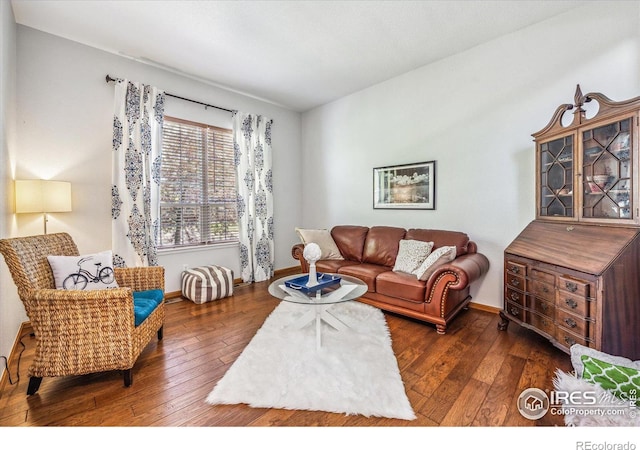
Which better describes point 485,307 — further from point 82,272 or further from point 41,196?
point 41,196

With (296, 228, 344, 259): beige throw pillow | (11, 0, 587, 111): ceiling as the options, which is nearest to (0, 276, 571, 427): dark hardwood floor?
(296, 228, 344, 259): beige throw pillow

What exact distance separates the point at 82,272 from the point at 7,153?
1.30 m

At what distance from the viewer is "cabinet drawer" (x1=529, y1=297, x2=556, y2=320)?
2.14m

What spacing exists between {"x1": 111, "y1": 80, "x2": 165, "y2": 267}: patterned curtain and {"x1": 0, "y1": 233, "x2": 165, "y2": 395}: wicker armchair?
143 cm

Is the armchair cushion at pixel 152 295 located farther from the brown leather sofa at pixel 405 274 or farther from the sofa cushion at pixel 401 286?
the sofa cushion at pixel 401 286

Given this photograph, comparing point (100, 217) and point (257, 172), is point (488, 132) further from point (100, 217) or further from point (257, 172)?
point (100, 217)

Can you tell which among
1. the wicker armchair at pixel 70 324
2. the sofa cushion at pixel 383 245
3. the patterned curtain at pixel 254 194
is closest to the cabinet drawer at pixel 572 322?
the sofa cushion at pixel 383 245

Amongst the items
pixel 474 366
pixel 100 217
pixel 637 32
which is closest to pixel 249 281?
pixel 100 217

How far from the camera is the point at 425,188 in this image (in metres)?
3.68

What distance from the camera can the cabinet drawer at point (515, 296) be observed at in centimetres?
243

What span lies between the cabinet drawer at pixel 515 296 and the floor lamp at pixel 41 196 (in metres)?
4.23

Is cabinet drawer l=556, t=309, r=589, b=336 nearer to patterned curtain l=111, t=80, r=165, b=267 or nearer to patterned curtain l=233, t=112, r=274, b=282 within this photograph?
patterned curtain l=233, t=112, r=274, b=282

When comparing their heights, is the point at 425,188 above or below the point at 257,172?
below
